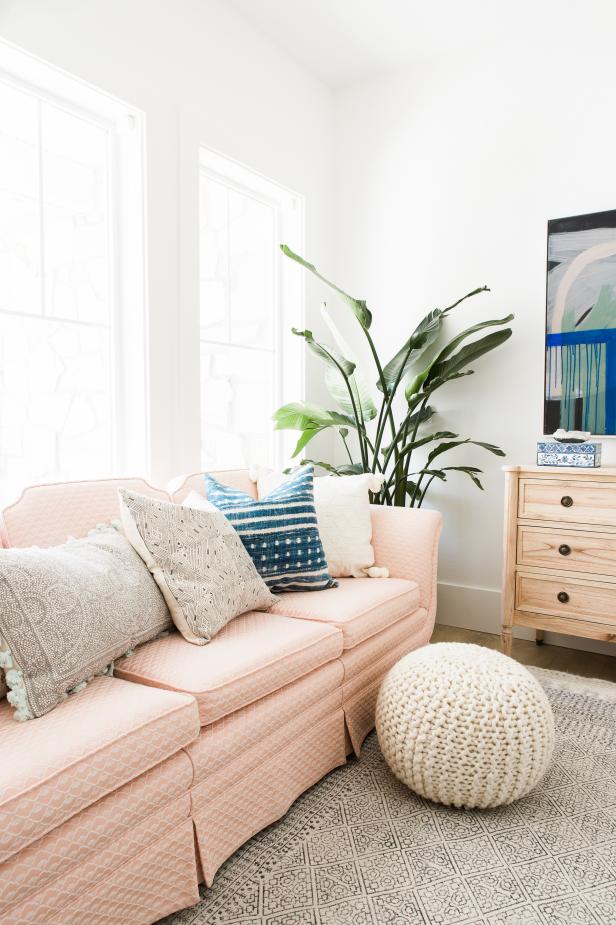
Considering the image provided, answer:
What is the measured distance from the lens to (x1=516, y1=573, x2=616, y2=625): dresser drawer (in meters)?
2.52

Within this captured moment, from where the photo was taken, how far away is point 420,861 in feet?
4.97

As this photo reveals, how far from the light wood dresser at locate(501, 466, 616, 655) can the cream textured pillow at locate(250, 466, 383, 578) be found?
0.65 meters

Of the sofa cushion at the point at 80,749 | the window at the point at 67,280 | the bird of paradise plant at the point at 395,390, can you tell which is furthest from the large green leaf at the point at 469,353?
the sofa cushion at the point at 80,749

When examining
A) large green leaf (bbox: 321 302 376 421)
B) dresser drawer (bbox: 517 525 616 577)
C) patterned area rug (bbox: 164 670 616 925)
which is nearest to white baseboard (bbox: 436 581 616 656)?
dresser drawer (bbox: 517 525 616 577)

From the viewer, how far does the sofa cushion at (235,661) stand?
1459 millimetres

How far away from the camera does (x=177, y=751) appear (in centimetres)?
133

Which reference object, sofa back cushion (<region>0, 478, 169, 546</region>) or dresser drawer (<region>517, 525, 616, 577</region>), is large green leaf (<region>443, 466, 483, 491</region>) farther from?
sofa back cushion (<region>0, 478, 169, 546</region>)

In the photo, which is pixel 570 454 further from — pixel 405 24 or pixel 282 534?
pixel 405 24

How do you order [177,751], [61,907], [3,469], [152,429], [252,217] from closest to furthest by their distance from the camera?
[61,907] < [177,751] < [3,469] < [152,429] < [252,217]

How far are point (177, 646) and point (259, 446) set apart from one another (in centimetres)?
180

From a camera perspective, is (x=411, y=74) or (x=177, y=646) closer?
(x=177, y=646)

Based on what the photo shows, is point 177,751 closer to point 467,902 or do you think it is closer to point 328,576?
point 467,902

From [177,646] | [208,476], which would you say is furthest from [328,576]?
[177,646]

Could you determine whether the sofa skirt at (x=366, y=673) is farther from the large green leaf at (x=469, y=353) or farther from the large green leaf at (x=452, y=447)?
the large green leaf at (x=469, y=353)
